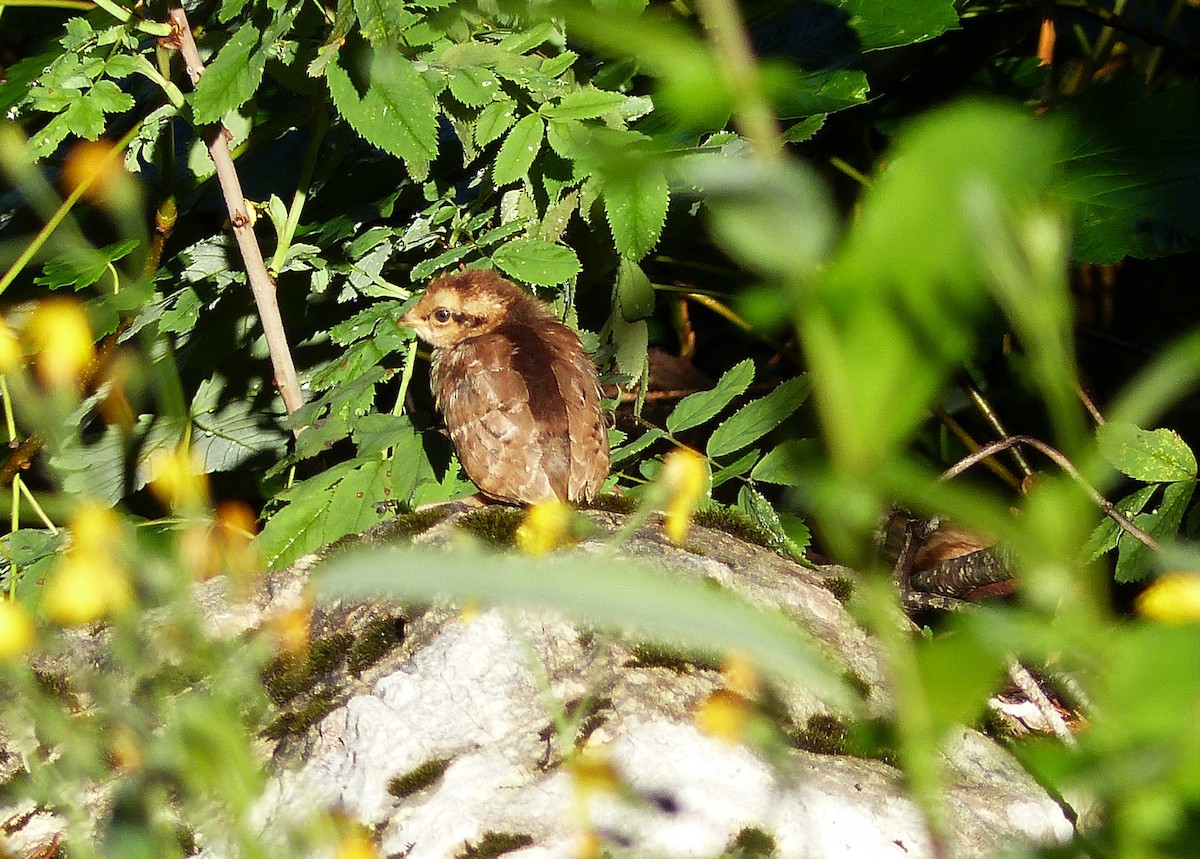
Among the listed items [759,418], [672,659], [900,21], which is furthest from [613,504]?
[900,21]

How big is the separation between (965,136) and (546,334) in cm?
291

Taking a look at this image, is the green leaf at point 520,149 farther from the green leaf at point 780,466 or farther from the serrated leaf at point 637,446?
the green leaf at point 780,466

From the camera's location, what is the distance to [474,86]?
9.13ft

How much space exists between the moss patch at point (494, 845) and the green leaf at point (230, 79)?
1.61 metres

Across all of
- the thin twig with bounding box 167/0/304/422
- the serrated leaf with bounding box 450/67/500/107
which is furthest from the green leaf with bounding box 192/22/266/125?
the serrated leaf with bounding box 450/67/500/107

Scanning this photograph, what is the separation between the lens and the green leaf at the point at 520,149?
282 cm

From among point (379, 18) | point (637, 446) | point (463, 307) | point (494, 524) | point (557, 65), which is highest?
point (379, 18)

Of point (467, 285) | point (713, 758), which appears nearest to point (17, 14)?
point (467, 285)

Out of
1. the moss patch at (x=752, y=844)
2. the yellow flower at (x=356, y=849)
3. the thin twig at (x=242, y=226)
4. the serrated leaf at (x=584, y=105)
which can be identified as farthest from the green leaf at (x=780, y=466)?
the yellow flower at (x=356, y=849)

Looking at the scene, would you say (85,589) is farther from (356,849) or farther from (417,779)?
(356,849)

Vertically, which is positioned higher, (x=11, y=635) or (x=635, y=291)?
(x=11, y=635)

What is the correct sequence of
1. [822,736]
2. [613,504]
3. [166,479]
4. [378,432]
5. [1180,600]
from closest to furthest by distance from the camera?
[1180,600], [822,736], [166,479], [378,432], [613,504]

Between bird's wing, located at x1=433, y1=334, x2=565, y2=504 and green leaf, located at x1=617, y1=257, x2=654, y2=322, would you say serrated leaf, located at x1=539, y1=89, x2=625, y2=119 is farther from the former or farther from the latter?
bird's wing, located at x1=433, y1=334, x2=565, y2=504

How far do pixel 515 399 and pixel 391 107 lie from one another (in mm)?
987
